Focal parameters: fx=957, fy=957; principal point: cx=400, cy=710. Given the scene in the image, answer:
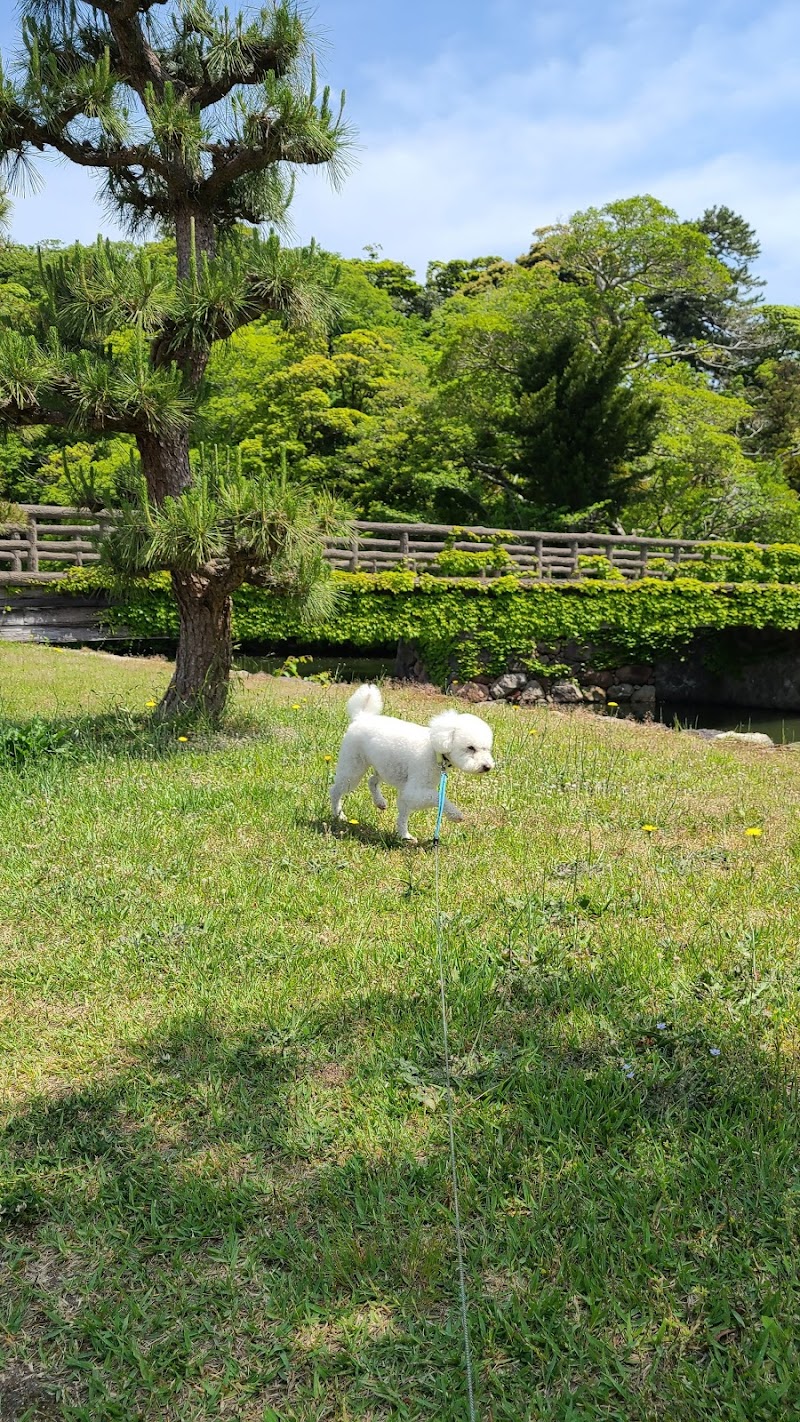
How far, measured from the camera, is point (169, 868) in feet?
15.8

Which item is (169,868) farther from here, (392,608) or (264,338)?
(264,338)

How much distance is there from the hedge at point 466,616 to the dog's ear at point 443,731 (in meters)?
12.1

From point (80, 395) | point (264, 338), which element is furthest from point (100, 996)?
point (264, 338)

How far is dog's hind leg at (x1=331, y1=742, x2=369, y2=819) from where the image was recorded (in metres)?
5.29

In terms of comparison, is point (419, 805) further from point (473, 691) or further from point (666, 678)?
point (666, 678)

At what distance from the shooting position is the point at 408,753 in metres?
5.00

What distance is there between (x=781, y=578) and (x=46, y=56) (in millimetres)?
18112

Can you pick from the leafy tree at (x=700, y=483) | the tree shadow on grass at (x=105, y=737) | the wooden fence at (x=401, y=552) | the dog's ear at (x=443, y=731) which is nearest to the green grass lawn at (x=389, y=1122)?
the dog's ear at (x=443, y=731)

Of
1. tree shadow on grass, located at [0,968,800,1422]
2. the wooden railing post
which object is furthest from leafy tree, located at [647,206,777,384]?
tree shadow on grass, located at [0,968,800,1422]

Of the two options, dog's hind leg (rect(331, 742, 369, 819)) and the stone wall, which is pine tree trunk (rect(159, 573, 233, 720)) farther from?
the stone wall

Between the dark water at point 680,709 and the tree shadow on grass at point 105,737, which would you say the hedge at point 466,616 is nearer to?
the dark water at point 680,709

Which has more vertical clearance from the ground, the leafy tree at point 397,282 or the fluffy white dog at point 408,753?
the leafy tree at point 397,282

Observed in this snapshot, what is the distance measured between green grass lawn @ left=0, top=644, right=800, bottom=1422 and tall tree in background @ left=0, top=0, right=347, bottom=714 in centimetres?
246

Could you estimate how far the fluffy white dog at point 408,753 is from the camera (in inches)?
185
